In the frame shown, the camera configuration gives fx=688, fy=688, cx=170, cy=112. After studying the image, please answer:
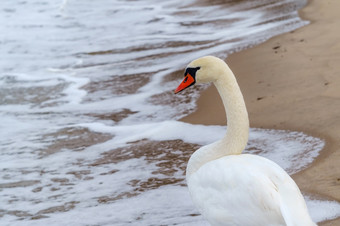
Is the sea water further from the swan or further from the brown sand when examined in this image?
the swan

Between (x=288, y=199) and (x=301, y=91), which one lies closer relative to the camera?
(x=288, y=199)

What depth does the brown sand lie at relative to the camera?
564 cm

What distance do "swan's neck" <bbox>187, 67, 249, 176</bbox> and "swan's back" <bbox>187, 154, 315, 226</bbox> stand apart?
20 centimetres

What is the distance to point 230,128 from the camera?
14.5 feet

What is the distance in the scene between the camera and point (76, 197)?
598 centimetres

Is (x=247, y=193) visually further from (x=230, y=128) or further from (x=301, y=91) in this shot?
(x=301, y=91)

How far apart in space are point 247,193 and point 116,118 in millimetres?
4846

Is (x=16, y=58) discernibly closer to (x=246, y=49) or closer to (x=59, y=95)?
(x=59, y=95)

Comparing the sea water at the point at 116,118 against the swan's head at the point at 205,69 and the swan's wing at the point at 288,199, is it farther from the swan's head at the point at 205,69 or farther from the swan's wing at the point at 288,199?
the swan's head at the point at 205,69

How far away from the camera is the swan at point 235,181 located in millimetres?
3739

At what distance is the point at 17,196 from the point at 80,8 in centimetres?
1509

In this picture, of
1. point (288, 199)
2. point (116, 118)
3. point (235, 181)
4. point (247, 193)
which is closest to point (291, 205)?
point (288, 199)

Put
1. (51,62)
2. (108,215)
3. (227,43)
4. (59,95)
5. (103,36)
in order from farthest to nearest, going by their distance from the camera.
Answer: (103,36), (51,62), (227,43), (59,95), (108,215)

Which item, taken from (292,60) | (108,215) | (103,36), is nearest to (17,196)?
(108,215)
